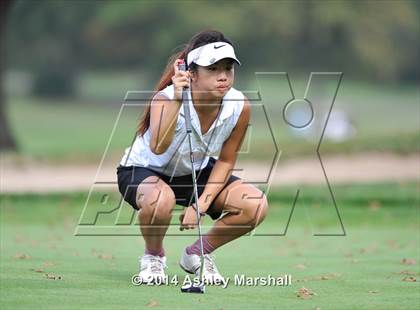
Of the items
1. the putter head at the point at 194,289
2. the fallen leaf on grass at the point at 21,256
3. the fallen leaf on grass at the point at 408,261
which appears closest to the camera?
the putter head at the point at 194,289

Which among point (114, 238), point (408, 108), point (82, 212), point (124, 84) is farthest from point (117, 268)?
point (124, 84)

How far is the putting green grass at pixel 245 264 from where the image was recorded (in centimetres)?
726

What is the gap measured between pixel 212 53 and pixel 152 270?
64.8 inches

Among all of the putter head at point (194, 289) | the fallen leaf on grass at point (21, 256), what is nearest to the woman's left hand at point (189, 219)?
the putter head at point (194, 289)

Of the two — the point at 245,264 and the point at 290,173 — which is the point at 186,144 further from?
the point at 290,173

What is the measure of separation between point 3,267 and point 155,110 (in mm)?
2017

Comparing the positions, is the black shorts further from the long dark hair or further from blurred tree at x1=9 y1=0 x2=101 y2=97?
blurred tree at x1=9 y1=0 x2=101 y2=97

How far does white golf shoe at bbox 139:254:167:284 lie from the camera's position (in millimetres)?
8081

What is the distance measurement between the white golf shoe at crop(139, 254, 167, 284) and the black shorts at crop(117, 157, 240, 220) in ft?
1.33

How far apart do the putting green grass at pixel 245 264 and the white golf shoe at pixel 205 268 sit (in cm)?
17

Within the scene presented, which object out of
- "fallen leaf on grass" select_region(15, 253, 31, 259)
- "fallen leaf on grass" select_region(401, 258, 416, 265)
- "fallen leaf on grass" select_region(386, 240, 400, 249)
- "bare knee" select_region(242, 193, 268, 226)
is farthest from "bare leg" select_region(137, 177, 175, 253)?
"fallen leaf on grass" select_region(386, 240, 400, 249)

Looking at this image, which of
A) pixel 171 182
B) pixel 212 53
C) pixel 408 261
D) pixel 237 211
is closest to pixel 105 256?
pixel 171 182

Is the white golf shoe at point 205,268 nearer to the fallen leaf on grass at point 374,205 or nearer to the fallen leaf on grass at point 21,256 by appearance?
the fallen leaf on grass at point 21,256

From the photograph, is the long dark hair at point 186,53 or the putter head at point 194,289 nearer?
the putter head at point 194,289
